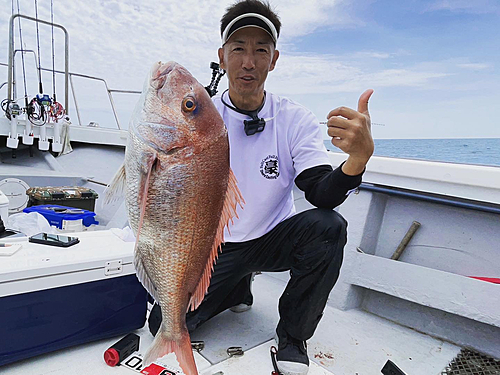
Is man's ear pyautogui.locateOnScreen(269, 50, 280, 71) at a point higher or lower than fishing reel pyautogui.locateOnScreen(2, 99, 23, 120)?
higher

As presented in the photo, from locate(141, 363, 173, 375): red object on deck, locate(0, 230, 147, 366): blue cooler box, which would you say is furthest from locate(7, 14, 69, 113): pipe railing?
locate(141, 363, 173, 375): red object on deck

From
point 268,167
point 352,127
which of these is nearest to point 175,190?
point 352,127

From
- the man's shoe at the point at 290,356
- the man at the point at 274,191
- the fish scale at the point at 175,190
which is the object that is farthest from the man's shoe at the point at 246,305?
the fish scale at the point at 175,190

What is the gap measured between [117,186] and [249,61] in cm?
103

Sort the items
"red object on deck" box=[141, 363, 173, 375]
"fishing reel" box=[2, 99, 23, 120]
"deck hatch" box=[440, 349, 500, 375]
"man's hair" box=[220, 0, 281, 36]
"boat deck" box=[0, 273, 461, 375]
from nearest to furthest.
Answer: "red object on deck" box=[141, 363, 173, 375]
"boat deck" box=[0, 273, 461, 375]
"man's hair" box=[220, 0, 281, 36]
"deck hatch" box=[440, 349, 500, 375]
"fishing reel" box=[2, 99, 23, 120]

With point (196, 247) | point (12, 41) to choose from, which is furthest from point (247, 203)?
point (12, 41)

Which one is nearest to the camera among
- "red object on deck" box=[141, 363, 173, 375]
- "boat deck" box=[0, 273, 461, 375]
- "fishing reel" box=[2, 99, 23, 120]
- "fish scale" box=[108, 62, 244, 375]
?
"fish scale" box=[108, 62, 244, 375]

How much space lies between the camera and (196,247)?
1.16m

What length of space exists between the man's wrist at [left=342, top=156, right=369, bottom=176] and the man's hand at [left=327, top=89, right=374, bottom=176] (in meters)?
0.07

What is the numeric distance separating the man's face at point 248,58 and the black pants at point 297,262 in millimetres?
778

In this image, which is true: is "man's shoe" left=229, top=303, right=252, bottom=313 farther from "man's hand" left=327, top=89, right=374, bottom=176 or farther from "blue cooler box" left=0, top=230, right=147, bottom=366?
"man's hand" left=327, top=89, right=374, bottom=176

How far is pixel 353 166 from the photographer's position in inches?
65.6

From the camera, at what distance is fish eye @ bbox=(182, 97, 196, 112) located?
113cm

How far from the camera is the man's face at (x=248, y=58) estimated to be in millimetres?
1894
